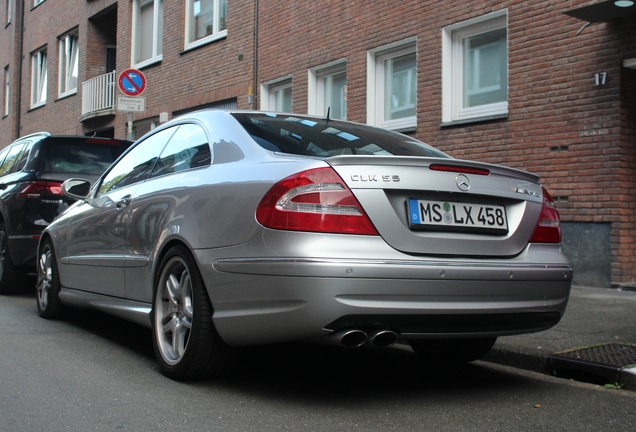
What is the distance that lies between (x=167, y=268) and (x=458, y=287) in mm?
1666

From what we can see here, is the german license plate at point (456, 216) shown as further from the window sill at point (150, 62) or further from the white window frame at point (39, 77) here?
the white window frame at point (39, 77)

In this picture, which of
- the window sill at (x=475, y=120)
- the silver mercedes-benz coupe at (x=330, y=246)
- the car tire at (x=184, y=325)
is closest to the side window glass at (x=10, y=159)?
the silver mercedes-benz coupe at (x=330, y=246)

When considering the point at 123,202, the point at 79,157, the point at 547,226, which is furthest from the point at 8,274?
the point at 547,226

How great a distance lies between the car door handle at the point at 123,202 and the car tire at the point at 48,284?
59.5 inches

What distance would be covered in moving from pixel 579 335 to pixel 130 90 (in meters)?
9.49

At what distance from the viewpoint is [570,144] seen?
30.0ft

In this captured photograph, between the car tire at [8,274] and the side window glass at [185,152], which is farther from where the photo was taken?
the car tire at [8,274]

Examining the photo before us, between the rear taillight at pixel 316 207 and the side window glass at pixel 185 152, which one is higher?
the side window glass at pixel 185 152

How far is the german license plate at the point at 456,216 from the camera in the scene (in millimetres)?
3791

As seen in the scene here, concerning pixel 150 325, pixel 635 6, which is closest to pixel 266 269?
pixel 150 325

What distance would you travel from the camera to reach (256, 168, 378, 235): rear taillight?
3.62 m

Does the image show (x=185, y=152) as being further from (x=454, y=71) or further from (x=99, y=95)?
(x=99, y=95)

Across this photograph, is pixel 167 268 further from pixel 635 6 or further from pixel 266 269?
pixel 635 6

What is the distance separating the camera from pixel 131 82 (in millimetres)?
13367
